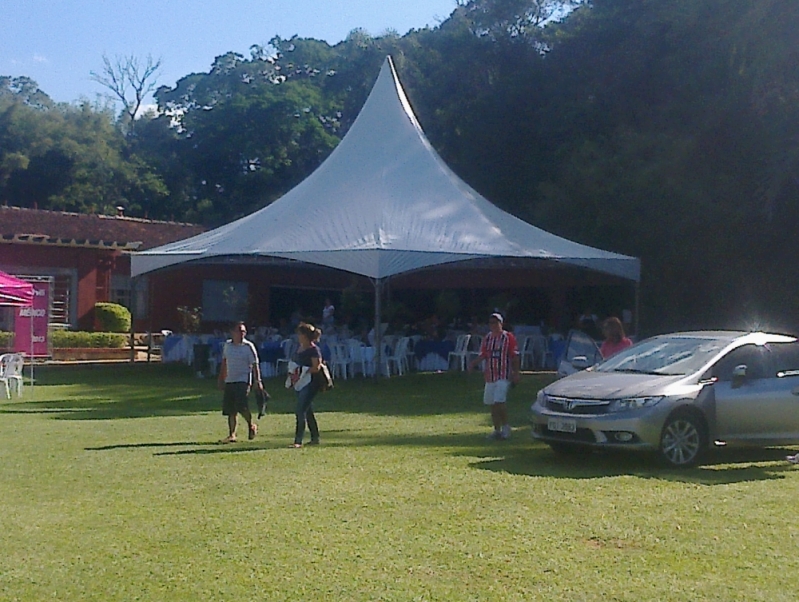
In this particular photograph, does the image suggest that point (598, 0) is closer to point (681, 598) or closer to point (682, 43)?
point (682, 43)

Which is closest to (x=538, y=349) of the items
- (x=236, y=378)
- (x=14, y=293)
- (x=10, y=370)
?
(x=14, y=293)

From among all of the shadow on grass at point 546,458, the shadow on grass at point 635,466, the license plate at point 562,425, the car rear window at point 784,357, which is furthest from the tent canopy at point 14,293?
the car rear window at point 784,357

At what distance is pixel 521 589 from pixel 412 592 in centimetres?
60

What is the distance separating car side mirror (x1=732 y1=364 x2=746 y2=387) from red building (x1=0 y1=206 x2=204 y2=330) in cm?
2432

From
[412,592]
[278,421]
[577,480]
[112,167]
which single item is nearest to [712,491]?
[577,480]

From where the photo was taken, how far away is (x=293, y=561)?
625cm

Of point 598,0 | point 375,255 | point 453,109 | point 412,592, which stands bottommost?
point 412,592

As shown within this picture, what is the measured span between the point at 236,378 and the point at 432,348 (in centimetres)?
1206

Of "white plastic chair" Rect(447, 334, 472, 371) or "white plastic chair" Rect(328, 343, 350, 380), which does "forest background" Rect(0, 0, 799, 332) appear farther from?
"white plastic chair" Rect(328, 343, 350, 380)

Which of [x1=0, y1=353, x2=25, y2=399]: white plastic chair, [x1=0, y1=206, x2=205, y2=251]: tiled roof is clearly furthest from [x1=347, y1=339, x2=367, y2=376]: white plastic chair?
[x1=0, y1=206, x2=205, y2=251]: tiled roof

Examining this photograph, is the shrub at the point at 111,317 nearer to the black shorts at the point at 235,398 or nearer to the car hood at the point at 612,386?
the black shorts at the point at 235,398

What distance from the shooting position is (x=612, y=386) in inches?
412

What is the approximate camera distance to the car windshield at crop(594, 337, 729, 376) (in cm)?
1080

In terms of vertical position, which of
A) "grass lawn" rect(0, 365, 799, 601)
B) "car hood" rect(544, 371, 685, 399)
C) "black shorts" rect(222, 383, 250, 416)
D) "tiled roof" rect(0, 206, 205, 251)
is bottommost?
"grass lawn" rect(0, 365, 799, 601)
